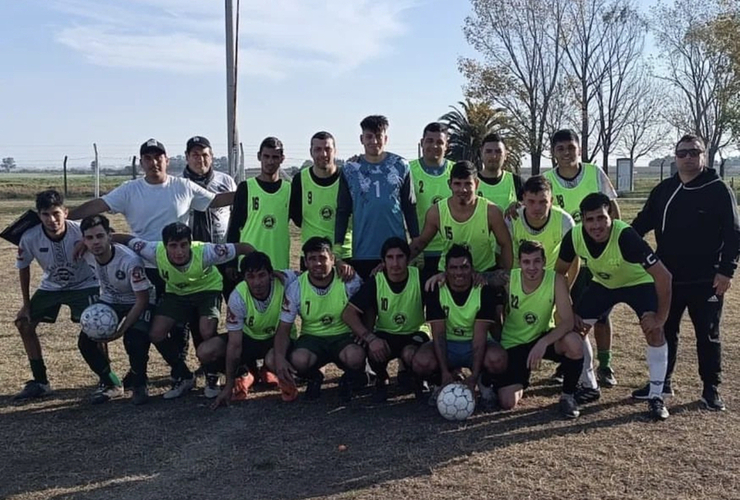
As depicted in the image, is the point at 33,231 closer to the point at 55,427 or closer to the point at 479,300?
the point at 55,427

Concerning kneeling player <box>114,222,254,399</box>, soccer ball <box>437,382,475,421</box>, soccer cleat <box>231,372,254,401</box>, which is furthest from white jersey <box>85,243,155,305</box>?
soccer ball <box>437,382,475,421</box>

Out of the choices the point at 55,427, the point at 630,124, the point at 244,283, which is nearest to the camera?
the point at 55,427

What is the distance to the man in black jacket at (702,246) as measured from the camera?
5.53 meters

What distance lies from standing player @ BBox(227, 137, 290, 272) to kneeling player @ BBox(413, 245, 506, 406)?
1.45 metres

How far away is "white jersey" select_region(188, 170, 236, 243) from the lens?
23.0 ft

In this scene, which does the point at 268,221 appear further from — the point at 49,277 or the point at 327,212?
the point at 49,277

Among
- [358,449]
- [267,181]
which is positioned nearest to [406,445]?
[358,449]

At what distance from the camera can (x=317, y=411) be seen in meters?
5.75

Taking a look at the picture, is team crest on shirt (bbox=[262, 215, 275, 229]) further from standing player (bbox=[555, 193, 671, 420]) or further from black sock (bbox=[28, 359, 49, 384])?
standing player (bbox=[555, 193, 671, 420])

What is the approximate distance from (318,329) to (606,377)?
244 centimetres

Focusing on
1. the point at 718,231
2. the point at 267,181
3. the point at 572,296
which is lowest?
the point at 572,296

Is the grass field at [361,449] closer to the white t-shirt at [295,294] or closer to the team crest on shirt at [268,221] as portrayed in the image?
the white t-shirt at [295,294]

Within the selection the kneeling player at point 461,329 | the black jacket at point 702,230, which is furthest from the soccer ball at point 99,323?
the black jacket at point 702,230

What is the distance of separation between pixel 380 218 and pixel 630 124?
31743mm
